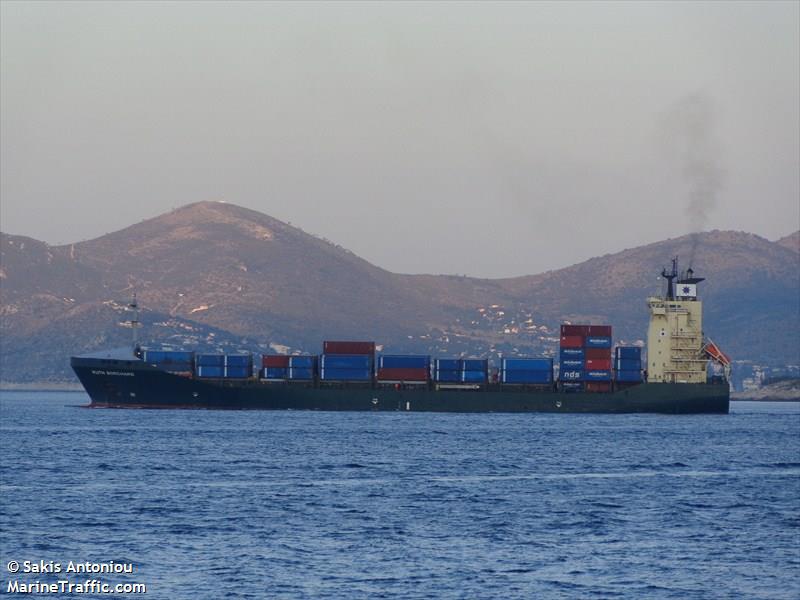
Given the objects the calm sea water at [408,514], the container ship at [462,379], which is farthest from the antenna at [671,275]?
the calm sea water at [408,514]

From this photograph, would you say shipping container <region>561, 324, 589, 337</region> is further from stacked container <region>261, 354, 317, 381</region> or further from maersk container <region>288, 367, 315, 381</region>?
maersk container <region>288, 367, 315, 381</region>

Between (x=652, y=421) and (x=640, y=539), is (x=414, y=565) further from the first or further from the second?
(x=652, y=421)

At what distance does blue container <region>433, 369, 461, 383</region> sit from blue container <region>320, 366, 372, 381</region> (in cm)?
635

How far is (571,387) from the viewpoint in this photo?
420ft

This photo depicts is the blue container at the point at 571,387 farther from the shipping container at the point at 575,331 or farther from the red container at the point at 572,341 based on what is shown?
the shipping container at the point at 575,331

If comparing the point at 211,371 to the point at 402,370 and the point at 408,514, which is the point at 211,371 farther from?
the point at 408,514

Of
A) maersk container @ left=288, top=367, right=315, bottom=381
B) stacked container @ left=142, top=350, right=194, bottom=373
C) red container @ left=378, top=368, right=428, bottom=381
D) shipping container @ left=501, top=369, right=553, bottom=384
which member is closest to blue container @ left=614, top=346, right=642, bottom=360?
→ shipping container @ left=501, top=369, right=553, bottom=384

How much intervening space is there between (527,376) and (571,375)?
399 centimetres

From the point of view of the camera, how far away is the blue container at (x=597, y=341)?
12606cm

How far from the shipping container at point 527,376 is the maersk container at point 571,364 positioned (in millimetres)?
1333

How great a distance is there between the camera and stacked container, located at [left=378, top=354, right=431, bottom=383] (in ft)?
426

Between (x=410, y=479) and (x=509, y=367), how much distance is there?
67740 millimetres

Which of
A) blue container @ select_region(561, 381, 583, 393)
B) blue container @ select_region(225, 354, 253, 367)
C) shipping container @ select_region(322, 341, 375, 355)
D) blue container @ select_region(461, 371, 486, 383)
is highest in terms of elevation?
shipping container @ select_region(322, 341, 375, 355)

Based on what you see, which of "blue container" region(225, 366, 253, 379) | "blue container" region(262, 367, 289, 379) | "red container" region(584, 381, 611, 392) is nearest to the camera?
"red container" region(584, 381, 611, 392)
